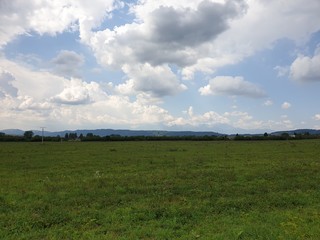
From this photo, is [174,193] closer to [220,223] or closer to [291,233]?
[220,223]

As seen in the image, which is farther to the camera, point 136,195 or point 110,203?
point 136,195

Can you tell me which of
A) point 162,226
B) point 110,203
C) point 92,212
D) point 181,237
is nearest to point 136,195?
point 110,203

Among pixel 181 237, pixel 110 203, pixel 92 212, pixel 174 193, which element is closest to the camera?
pixel 181 237

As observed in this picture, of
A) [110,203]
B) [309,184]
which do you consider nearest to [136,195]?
[110,203]

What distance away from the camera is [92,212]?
12.7 metres

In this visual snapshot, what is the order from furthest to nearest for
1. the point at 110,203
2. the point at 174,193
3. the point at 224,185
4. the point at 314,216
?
the point at 224,185 < the point at 174,193 < the point at 110,203 < the point at 314,216

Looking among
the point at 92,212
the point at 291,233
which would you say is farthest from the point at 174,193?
the point at 291,233

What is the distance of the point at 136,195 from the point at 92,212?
133 inches

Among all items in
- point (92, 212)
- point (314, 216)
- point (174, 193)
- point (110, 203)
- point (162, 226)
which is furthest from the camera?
point (174, 193)

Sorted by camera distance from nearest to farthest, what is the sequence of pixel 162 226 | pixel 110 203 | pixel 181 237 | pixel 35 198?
1. pixel 181 237
2. pixel 162 226
3. pixel 110 203
4. pixel 35 198

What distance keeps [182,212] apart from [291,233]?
12.9ft

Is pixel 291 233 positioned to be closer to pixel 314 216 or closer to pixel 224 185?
pixel 314 216

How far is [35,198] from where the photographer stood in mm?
15320

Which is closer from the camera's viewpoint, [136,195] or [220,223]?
[220,223]
